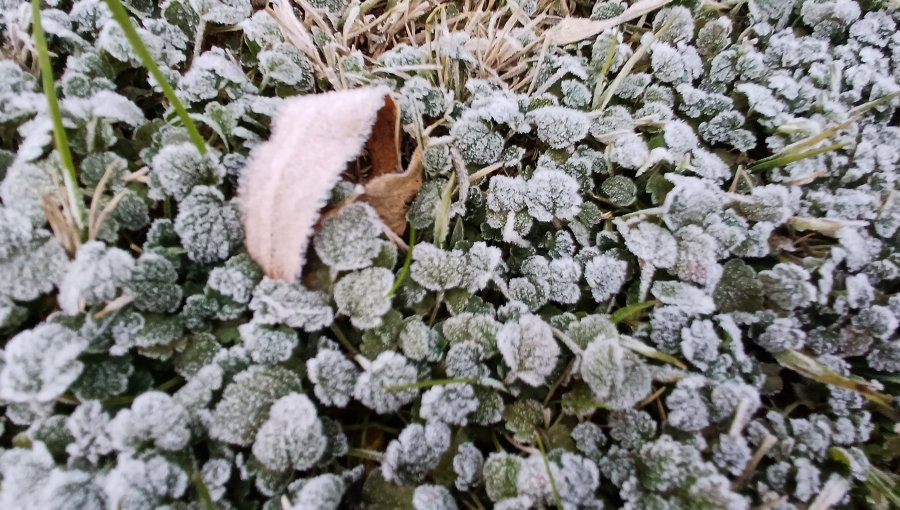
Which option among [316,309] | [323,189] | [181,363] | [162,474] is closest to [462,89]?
[323,189]

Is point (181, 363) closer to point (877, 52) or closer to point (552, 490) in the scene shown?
point (552, 490)

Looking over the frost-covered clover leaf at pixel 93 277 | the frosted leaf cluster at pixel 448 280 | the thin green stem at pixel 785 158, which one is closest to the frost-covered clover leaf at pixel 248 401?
the frosted leaf cluster at pixel 448 280

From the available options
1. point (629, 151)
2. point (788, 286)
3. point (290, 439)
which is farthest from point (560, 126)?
point (290, 439)

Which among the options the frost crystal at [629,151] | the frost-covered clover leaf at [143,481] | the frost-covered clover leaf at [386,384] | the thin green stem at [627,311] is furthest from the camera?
the frost crystal at [629,151]

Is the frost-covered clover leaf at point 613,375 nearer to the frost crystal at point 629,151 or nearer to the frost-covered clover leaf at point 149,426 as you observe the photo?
the frost crystal at point 629,151

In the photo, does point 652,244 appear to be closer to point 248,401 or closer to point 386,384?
point 386,384
